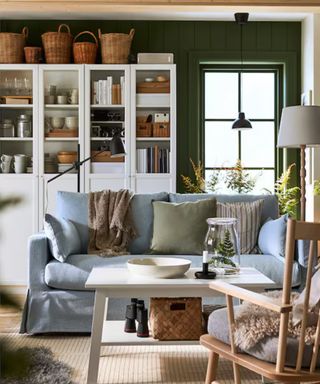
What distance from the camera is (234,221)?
3.59 m

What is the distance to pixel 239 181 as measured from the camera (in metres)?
7.00

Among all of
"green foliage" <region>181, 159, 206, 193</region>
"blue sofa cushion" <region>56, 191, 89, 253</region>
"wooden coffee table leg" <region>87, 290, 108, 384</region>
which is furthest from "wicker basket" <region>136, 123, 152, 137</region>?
"wooden coffee table leg" <region>87, 290, 108, 384</region>

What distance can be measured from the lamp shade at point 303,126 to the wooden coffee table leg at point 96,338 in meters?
2.03

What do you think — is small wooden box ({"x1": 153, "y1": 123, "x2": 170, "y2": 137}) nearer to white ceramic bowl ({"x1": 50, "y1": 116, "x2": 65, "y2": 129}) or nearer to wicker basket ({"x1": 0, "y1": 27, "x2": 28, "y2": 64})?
white ceramic bowl ({"x1": 50, "y1": 116, "x2": 65, "y2": 129})

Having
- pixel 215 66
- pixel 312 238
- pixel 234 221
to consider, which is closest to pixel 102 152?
pixel 215 66

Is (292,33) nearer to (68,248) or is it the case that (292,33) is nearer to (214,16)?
(214,16)

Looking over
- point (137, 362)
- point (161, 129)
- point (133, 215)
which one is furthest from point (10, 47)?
point (137, 362)

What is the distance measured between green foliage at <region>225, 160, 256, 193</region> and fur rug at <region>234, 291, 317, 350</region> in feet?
14.4

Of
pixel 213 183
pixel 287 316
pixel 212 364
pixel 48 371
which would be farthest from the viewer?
pixel 213 183

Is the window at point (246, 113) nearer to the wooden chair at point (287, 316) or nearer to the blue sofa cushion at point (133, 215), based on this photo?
the blue sofa cushion at point (133, 215)

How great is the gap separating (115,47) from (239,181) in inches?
71.5

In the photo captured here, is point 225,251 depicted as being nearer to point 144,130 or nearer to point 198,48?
point 144,130

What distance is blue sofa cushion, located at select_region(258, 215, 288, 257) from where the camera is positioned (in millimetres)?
4613

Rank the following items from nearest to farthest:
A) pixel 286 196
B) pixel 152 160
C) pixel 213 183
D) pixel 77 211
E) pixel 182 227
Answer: pixel 182 227, pixel 77 211, pixel 152 160, pixel 286 196, pixel 213 183
